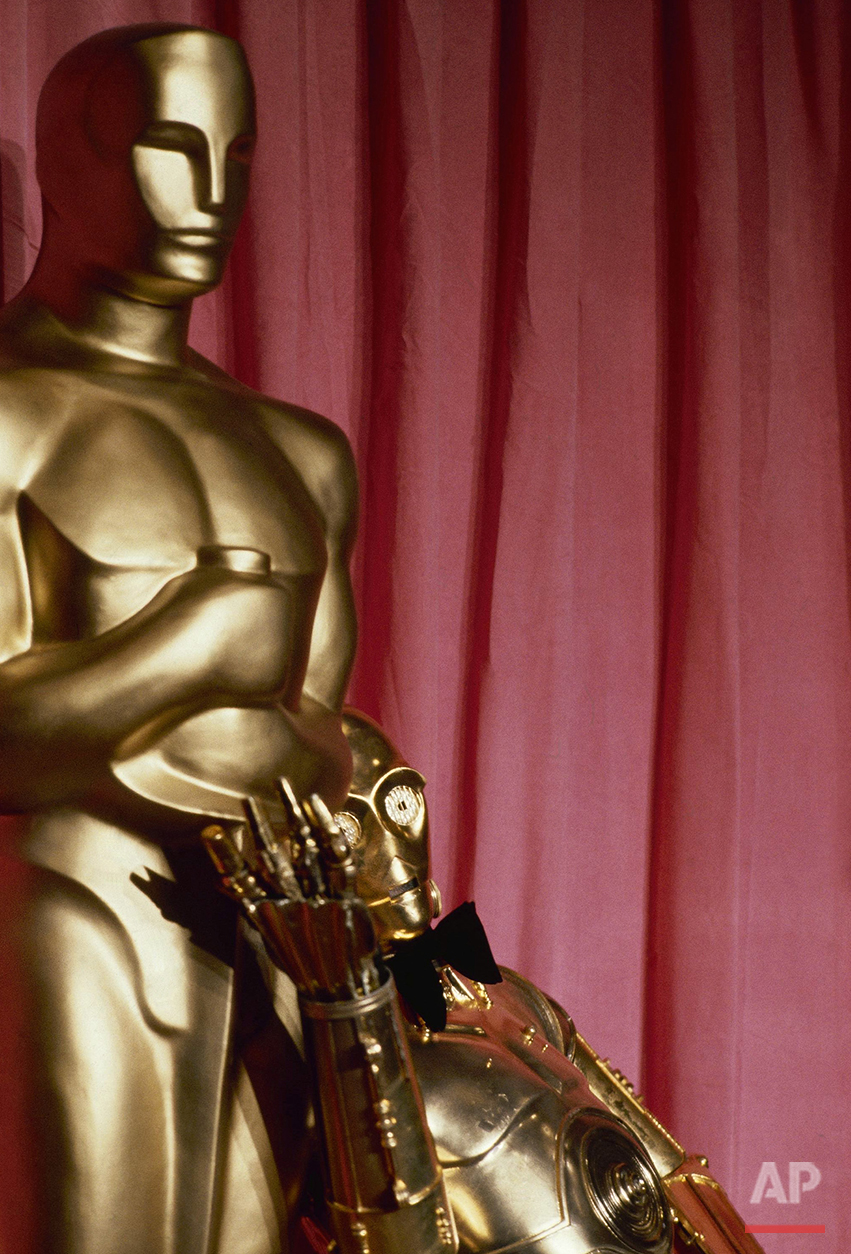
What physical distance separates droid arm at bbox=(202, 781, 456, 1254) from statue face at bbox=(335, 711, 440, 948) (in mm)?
149

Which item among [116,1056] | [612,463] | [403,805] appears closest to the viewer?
[116,1056]

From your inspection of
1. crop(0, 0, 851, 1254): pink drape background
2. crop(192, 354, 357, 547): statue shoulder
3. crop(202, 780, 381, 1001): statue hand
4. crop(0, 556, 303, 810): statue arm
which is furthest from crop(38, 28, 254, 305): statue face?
crop(0, 0, 851, 1254): pink drape background

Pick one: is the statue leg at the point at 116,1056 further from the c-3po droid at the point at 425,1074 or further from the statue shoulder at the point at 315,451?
the statue shoulder at the point at 315,451

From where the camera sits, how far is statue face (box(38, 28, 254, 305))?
987 millimetres

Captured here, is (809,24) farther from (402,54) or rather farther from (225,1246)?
(225,1246)

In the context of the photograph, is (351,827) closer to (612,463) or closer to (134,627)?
(134,627)

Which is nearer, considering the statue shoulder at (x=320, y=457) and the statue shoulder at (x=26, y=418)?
the statue shoulder at (x=26, y=418)

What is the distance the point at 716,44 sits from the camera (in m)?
1.78

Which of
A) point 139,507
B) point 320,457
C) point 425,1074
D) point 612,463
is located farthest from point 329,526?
point 612,463

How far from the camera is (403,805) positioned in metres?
1.15

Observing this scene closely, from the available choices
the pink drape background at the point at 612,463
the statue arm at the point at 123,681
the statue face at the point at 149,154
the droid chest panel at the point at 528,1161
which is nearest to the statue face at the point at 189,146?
the statue face at the point at 149,154

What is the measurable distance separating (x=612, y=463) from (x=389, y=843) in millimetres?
814

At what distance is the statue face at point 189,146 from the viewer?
986 mm

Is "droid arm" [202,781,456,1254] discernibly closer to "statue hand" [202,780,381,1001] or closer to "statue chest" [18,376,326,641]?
"statue hand" [202,780,381,1001]
